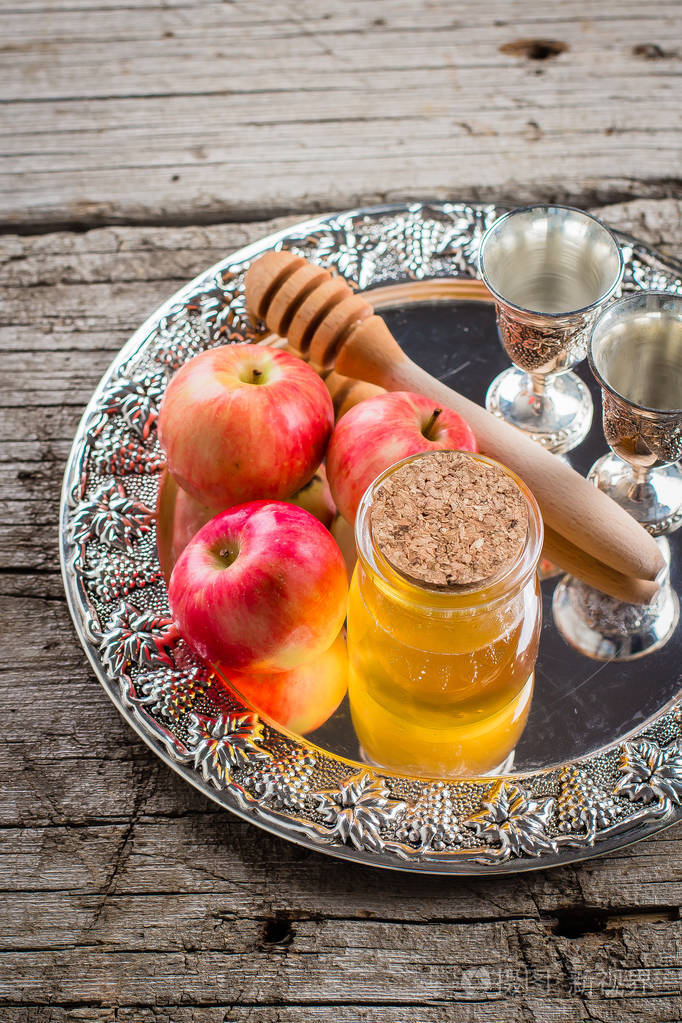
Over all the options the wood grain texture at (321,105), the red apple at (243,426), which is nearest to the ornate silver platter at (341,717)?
the red apple at (243,426)

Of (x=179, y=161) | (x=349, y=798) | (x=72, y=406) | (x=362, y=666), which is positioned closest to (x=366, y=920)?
(x=349, y=798)

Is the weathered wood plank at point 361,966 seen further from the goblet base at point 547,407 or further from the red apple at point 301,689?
the goblet base at point 547,407

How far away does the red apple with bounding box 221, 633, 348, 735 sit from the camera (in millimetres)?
881

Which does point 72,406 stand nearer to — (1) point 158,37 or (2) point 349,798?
(2) point 349,798

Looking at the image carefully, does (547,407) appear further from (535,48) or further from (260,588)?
(535,48)

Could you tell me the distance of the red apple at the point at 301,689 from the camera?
2.89 ft

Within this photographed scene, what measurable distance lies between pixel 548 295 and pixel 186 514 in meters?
0.46

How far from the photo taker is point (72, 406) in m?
1.19

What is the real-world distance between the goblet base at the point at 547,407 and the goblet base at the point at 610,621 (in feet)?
0.62

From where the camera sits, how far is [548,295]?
40.8 inches

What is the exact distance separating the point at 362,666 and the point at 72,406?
0.55 metres

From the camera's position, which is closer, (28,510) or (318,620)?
(318,620)

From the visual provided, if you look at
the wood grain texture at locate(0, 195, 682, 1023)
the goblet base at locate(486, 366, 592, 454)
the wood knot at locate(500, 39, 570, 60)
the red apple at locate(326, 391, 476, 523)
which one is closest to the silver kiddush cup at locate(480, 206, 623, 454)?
the goblet base at locate(486, 366, 592, 454)

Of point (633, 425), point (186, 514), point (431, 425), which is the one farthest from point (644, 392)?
point (186, 514)
